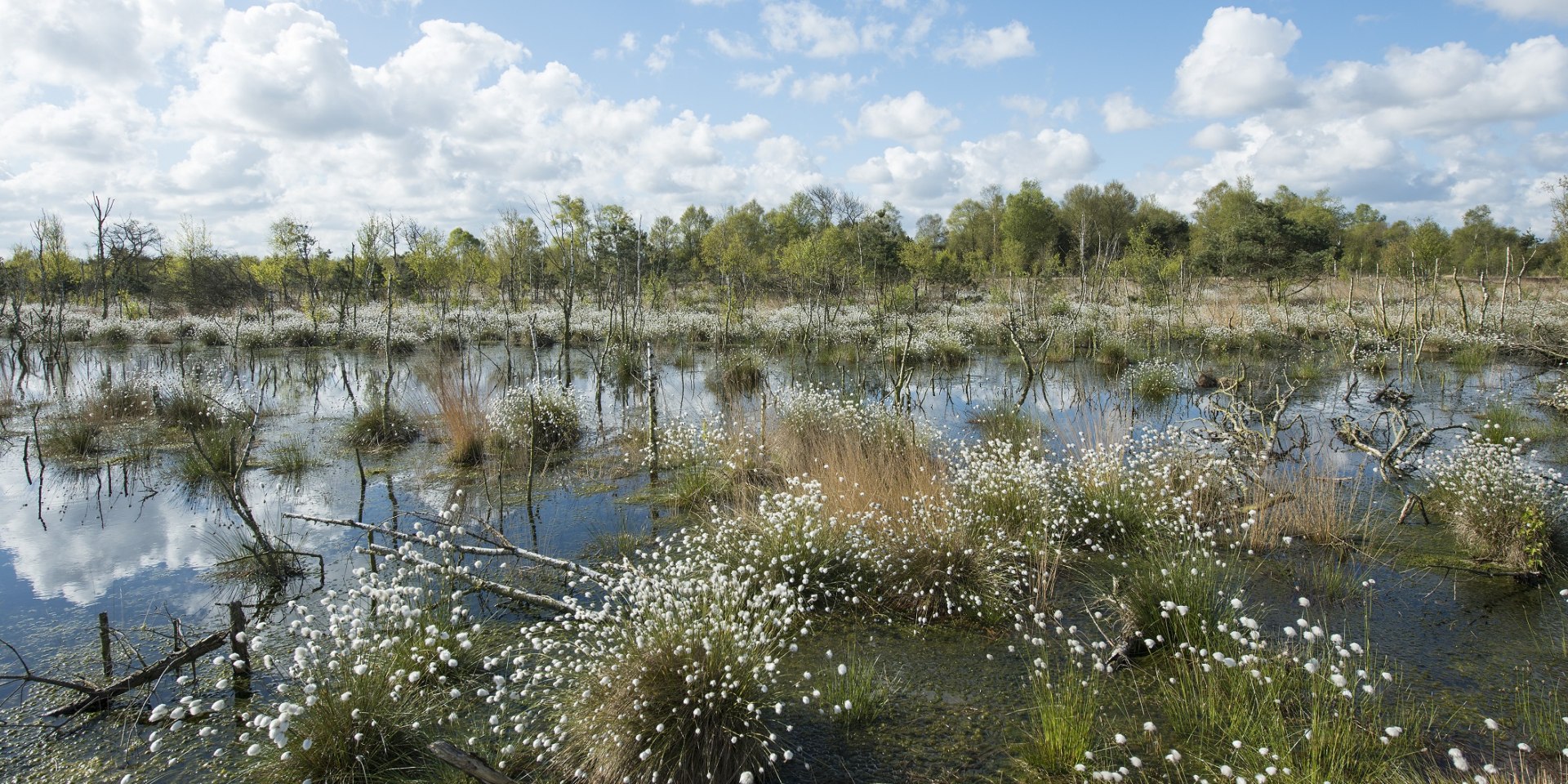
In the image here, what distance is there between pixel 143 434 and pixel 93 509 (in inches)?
152

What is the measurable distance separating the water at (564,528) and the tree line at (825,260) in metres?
7.76

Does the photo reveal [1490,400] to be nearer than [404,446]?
No

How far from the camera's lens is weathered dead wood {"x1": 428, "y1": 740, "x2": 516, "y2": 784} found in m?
3.33

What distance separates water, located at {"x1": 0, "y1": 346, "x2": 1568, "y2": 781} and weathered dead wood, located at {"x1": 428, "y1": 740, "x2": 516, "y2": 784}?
5.49ft

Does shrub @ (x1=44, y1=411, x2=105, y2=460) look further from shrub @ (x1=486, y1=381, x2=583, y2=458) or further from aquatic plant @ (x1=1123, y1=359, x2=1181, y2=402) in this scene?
aquatic plant @ (x1=1123, y1=359, x2=1181, y2=402)

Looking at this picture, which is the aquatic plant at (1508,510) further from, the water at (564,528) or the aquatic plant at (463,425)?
the aquatic plant at (463,425)

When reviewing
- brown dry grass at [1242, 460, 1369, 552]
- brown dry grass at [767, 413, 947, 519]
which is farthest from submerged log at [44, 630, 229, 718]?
brown dry grass at [1242, 460, 1369, 552]

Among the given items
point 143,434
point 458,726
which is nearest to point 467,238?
point 143,434

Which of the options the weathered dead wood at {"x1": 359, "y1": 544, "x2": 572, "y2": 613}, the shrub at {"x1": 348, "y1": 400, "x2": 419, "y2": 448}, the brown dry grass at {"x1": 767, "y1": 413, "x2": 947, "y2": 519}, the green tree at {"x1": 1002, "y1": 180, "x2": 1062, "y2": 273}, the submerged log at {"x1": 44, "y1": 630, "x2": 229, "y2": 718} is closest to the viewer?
the submerged log at {"x1": 44, "y1": 630, "x2": 229, "y2": 718}

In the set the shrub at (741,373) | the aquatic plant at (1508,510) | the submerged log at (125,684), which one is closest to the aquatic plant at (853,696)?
the submerged log at (125,684)

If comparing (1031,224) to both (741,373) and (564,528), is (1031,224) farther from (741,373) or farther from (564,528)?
(564,528)

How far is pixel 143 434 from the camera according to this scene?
12031mm

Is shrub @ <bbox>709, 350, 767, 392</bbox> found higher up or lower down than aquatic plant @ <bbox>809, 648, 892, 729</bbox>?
higher up

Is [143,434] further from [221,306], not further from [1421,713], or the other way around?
[221,306]
